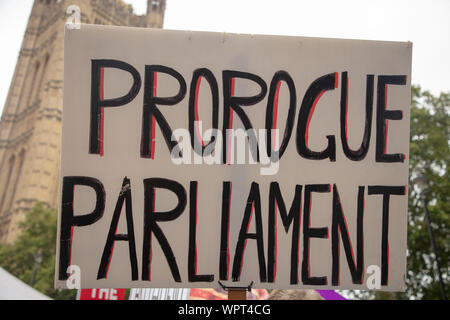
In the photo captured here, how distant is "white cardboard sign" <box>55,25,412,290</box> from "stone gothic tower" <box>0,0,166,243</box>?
6381 cm

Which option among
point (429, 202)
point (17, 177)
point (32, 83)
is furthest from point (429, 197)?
point (32, 83)

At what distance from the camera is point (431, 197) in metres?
25.6

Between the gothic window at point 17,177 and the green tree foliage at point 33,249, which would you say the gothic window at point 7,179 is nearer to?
the gothic window at point 17,177

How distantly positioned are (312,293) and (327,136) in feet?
28.5

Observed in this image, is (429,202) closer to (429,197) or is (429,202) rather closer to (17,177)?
(429,197)

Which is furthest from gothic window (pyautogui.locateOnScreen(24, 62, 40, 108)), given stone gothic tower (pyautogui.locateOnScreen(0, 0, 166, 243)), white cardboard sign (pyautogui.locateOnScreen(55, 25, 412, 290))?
white cardboard sign (pyautogui.locateOnScreen(55, 25, 412, 290))

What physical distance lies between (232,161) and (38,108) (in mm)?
76064

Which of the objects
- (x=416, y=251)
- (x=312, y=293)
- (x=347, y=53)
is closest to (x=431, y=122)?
(x=416, y=251)

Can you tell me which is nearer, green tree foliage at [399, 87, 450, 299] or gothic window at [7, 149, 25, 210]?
green tree foliage at [399, 87, 450, 299]

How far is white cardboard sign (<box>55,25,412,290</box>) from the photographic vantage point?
128 inches

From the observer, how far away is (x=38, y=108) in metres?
74.9

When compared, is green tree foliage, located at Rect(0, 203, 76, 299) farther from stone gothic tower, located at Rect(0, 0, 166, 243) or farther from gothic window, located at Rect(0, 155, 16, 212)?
gothic window, located at Rect(0, 155, 16, 212)
